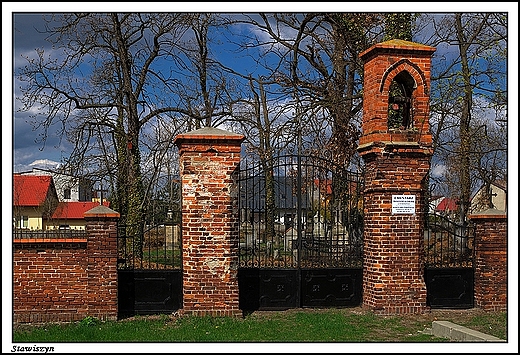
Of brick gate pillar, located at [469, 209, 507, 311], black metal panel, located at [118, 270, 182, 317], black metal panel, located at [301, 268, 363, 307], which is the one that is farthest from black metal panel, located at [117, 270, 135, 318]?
brick gate pillar, located at [469, 209, 507, 311]

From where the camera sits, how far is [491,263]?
11438 millimetres

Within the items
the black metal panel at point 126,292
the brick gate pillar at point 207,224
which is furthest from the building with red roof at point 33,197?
the brick gate pillar at point 207,224

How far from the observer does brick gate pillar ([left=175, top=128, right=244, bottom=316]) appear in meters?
10.3

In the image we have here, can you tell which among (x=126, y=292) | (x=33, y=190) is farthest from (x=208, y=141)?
(x=33, y=190)

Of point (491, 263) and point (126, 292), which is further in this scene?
point (491, 263)

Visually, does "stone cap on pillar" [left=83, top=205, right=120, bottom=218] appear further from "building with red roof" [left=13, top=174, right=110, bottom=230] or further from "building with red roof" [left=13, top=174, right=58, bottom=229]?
"building with red roof" [left=13, top=174, right=58, bottom=229]

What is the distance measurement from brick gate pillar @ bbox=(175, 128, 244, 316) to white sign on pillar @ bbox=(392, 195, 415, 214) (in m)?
2.78

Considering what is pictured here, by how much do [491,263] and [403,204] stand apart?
2102 millimetres

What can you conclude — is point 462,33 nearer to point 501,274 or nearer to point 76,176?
point 501,274

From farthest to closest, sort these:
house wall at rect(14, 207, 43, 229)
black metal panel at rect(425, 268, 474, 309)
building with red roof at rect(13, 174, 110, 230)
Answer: house wall at rect(14, 207, 43, 229) < building with red roof at rect(13, 174, 110, 230) < black metal panel at rect(425, 268, 474, 309)

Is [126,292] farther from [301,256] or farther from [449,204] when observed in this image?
[449,204]

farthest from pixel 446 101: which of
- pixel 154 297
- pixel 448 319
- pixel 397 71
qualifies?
pixel 154 297

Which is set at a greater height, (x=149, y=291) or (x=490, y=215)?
(x=490, y=215)

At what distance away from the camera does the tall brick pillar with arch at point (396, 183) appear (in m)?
10.8
